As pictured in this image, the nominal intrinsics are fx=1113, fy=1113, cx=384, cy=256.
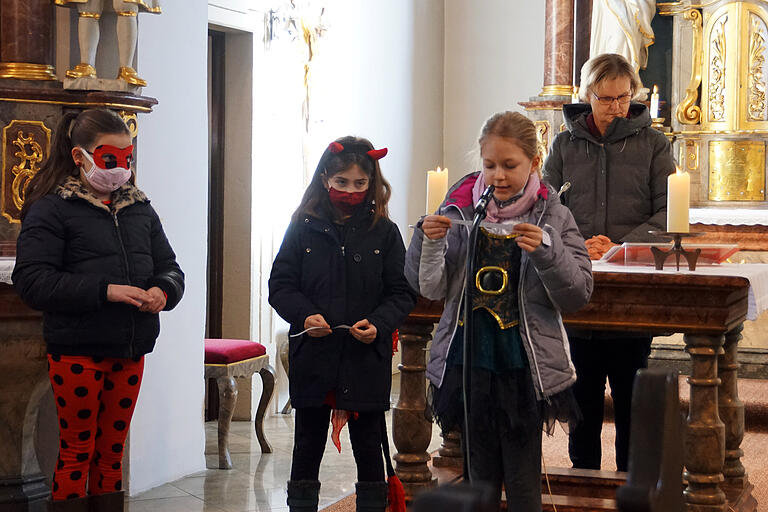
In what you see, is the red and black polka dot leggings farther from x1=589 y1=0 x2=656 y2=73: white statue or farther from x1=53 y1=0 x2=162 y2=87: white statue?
x1=589 y1=0 x2=656 y2=73: white statue

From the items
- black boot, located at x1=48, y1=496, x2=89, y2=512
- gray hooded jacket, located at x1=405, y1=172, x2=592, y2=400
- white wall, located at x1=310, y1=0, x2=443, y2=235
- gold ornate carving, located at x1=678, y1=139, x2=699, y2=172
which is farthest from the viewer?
gold ornate carving, located at x1=678, y1=139, x2=699, y2=172

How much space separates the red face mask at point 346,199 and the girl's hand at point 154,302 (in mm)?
588

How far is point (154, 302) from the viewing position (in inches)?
128

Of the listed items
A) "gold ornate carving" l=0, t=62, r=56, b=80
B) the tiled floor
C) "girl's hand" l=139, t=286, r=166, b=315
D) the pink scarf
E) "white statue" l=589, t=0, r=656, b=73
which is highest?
"white statue" l=589, t=0, r=656, b=73

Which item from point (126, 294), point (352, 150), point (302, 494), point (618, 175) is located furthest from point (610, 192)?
point (126, 294)

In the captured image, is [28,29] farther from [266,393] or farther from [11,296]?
[266,393]

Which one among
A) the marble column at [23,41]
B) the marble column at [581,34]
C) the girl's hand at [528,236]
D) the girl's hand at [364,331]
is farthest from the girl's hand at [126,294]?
the marble column at [581,34]

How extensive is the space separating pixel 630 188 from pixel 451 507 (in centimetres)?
282

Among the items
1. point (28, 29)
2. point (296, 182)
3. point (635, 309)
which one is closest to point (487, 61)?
point (296, 182)

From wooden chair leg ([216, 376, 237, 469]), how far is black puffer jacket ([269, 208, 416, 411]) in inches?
84.8

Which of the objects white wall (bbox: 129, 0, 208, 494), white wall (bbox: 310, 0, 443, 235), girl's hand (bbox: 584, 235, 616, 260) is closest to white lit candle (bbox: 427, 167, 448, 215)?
girl's hand (bbox: 584, 235, 616, 260)

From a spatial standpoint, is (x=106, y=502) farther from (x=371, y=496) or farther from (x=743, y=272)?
(x=743, y=272)

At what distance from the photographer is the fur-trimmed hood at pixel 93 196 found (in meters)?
3.24

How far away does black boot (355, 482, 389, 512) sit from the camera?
3191 mm
